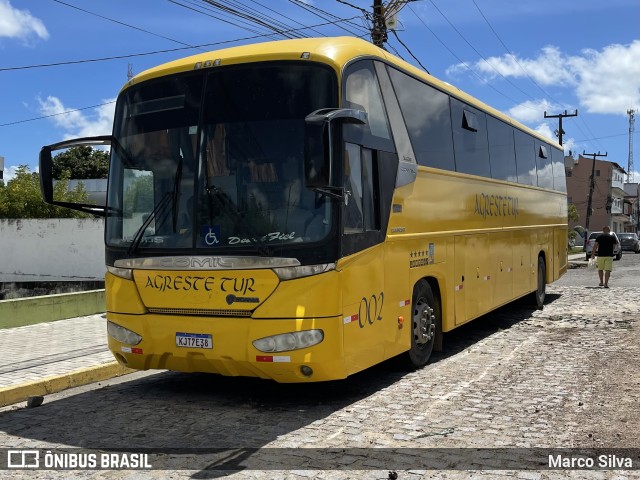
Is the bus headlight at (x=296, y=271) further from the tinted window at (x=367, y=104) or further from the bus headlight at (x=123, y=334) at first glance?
the bus headlight at (x=123, y=334)

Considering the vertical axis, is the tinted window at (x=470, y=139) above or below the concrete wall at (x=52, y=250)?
above

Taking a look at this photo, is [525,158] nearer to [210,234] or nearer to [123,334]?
[210,234]

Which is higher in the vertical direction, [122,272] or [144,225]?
[144,225]

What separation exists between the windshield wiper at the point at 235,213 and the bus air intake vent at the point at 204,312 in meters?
0.60

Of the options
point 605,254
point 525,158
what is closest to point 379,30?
Answer: point 525,158

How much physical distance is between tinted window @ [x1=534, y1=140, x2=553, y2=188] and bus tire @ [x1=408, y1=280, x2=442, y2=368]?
7.44m

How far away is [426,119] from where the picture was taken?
28.8ft

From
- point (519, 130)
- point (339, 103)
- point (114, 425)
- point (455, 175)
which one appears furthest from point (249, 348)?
point (519, 130)

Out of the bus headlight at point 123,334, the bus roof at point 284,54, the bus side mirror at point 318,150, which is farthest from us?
the bus headlight at point 123,334

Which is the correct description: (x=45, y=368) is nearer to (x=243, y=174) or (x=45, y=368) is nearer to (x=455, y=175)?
(x=243, y=174)

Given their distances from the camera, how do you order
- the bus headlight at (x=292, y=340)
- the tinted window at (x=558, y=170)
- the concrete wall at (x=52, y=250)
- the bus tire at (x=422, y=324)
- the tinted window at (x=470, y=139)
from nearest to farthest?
the bus headlight at (x=292, y=340) < the bus tire at (x=422, y=324) < the tinted window at (x=470, y=139) < the tinted window at (x=558, y=170) < the concrete wall at (x=52, y=250)

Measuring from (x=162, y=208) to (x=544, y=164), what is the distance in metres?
11.3

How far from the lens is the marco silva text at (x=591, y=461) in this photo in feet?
16.1

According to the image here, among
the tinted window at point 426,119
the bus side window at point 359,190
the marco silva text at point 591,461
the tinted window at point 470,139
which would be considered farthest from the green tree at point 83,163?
the marco silva text at point 591,461
